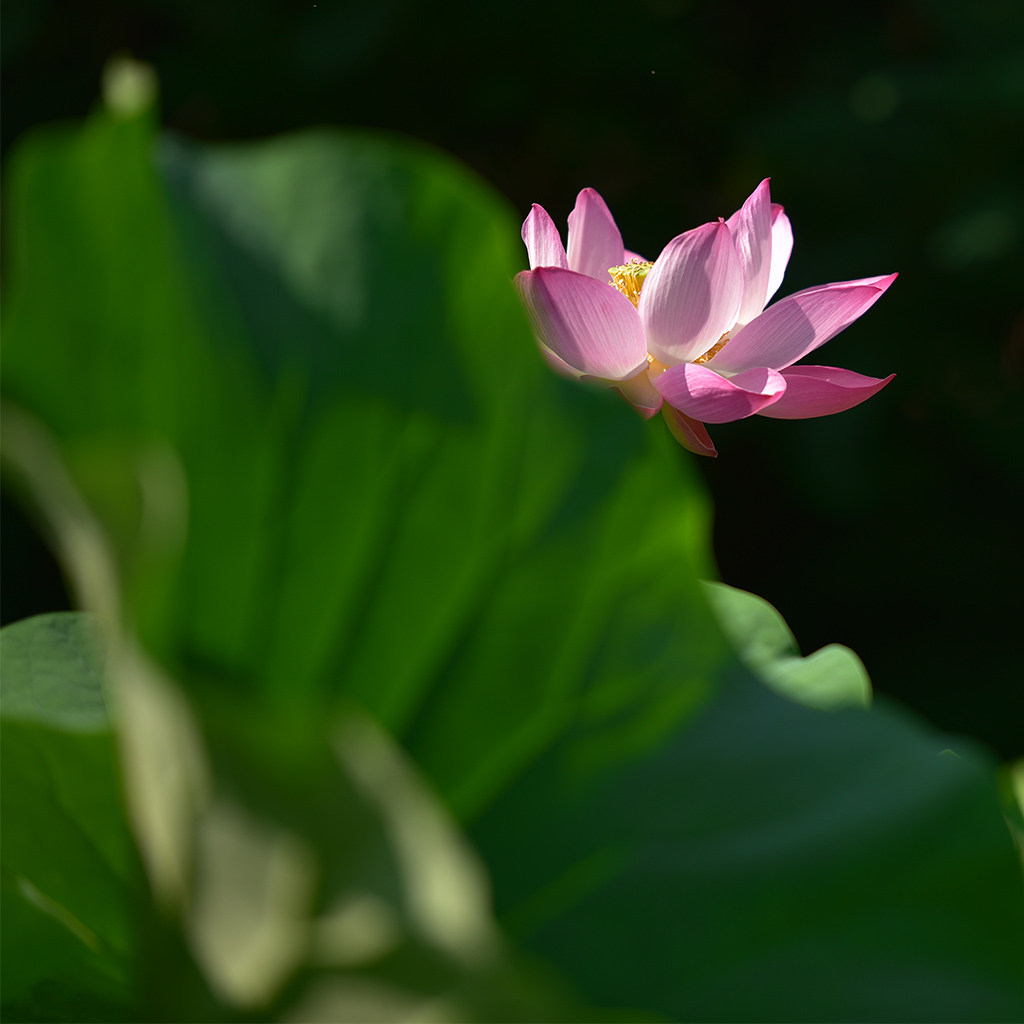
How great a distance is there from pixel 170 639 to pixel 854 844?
3.9 inches

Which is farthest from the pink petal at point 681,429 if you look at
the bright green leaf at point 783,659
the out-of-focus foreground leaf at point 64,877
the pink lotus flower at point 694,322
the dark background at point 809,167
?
the dark background at point 809,167

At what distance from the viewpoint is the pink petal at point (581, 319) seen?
0.33m

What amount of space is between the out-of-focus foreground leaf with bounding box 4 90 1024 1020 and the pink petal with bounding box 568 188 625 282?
0.25 meters

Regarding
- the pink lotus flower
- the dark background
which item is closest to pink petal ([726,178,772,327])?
the pink lotus flower

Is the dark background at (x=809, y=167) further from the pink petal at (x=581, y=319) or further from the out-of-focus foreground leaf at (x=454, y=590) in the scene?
the out-of-focus foreground leaf at (x=454, y=590)

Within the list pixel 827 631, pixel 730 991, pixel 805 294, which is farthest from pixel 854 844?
pixel 827 631

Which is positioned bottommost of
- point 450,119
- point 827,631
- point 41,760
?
point 827,631

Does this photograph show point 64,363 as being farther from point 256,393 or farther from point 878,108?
point 878,108

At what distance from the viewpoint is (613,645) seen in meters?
0.15

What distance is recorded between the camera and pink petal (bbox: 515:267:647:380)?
33 cm

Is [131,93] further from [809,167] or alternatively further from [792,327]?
[809,167]

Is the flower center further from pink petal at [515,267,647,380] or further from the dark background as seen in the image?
the dark background

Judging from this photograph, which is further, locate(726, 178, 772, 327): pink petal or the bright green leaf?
locate(726, 178, 772, 327): pink petal

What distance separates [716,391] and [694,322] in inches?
1.7
